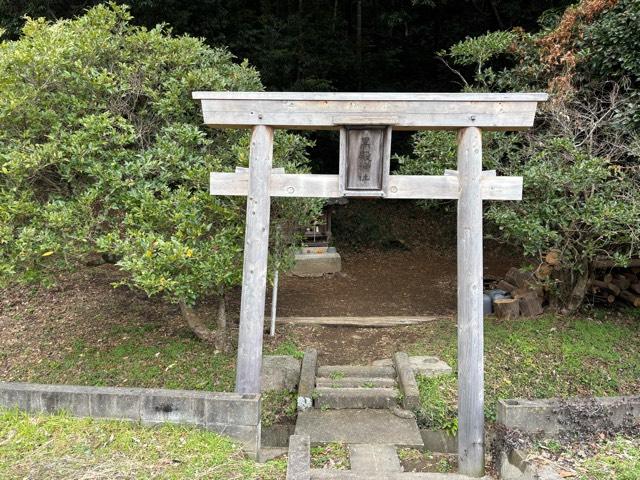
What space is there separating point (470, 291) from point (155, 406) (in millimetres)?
2759

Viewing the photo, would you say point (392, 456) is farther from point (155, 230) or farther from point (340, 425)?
point (155, 230)

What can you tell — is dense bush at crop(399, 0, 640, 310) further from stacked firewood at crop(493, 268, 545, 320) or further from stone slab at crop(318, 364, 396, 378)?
stone slab at crop(318, 364, 396, 378)

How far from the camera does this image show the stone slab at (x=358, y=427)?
4668mm

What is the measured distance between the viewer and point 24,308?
8273 mm

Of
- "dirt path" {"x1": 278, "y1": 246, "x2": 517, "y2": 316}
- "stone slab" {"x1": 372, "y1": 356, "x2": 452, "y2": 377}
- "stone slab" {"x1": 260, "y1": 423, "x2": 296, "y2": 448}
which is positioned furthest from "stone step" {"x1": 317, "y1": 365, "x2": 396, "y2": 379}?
"dirt path" {"x1": 278, "y1": 246, "x2": 517, "y2": 316}

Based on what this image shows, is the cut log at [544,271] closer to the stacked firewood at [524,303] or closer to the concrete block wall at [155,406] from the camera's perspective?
the stacked firewood at [524,303]

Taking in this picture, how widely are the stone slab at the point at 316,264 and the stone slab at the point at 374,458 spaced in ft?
21.1

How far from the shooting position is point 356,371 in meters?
6.02

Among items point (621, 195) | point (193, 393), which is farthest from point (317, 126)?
point (621, 195)

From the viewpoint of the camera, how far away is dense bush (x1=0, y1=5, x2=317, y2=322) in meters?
5.03

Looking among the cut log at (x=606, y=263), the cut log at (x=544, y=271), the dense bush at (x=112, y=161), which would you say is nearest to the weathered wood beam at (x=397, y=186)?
the dense bush at (x=112, y=161)

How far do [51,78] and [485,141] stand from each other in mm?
5323

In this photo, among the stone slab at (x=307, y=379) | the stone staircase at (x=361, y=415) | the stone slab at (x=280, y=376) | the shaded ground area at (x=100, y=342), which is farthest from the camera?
the shaded ground area at (x=100, y=342)

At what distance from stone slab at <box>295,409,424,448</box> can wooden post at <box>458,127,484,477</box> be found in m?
0.58
